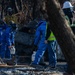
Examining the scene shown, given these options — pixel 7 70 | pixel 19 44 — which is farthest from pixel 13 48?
pixel 7 70

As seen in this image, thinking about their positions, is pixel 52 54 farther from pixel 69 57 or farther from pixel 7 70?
pixel 69 57

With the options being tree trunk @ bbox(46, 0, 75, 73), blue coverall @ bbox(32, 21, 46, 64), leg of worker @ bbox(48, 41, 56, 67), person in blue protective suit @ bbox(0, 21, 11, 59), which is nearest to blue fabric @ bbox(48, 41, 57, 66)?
leg of worker @ bbox(48, 41, 56, 67)

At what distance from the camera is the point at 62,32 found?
6.12 m

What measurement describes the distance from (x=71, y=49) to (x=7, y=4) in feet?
94.5

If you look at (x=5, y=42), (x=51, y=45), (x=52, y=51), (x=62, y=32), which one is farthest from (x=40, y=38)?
(x=62, y=32)

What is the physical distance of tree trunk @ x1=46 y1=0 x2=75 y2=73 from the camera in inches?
241

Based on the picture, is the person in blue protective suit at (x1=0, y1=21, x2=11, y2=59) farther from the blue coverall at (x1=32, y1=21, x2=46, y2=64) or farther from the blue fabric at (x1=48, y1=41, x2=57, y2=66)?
the blue fabric at (x1=48, y1=41, x2=57, y2=66)

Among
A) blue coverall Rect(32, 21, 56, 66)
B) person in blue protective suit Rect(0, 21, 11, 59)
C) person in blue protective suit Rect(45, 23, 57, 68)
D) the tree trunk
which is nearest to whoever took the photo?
the tree trunk

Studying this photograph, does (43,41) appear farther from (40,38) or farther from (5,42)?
(5,42)

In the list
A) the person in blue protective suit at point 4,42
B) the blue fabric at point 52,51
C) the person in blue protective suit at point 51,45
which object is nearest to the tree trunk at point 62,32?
the person in blue protective suit at point 51,45

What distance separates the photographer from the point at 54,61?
11.6 metres

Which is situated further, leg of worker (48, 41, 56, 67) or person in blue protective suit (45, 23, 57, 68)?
leg of worker (48, 41, 56, 67)

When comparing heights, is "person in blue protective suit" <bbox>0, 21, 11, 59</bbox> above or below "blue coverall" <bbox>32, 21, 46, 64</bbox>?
below

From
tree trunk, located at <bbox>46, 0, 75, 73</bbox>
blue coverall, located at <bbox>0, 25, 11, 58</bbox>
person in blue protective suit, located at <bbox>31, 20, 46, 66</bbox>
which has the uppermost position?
tree trunk, located at <bbox>46, 0, 75, 73</bbox>
